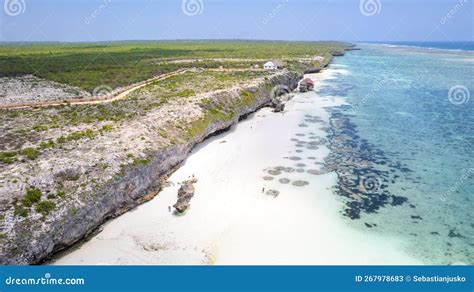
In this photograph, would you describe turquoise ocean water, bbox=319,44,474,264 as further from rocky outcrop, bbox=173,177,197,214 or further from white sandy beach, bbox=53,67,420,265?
rocky outcrop, bbox=173,177,197,214

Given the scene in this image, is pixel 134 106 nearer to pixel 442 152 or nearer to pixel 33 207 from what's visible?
pixel 33 207

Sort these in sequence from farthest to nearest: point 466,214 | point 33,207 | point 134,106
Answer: point 134,106 → point 466,214 → point 33,207

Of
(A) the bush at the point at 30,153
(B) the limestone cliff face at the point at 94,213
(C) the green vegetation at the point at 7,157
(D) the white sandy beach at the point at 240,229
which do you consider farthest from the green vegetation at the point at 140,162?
(C) the green vegetation at the point at 7,157

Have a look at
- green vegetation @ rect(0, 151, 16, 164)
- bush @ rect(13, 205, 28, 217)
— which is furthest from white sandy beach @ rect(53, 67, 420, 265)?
green vegetation @ rect(0, 151, 16, 164)

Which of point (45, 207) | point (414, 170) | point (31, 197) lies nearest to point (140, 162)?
point (45, 207)

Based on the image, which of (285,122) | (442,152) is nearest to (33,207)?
(285,122)

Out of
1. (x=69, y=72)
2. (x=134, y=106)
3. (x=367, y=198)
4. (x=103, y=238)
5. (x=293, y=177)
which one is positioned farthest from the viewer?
(x=69, y=72)

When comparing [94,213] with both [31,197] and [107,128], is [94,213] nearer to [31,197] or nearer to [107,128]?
[31,197]

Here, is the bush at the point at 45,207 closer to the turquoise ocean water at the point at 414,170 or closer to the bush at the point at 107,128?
the bush at the point at 107,128
